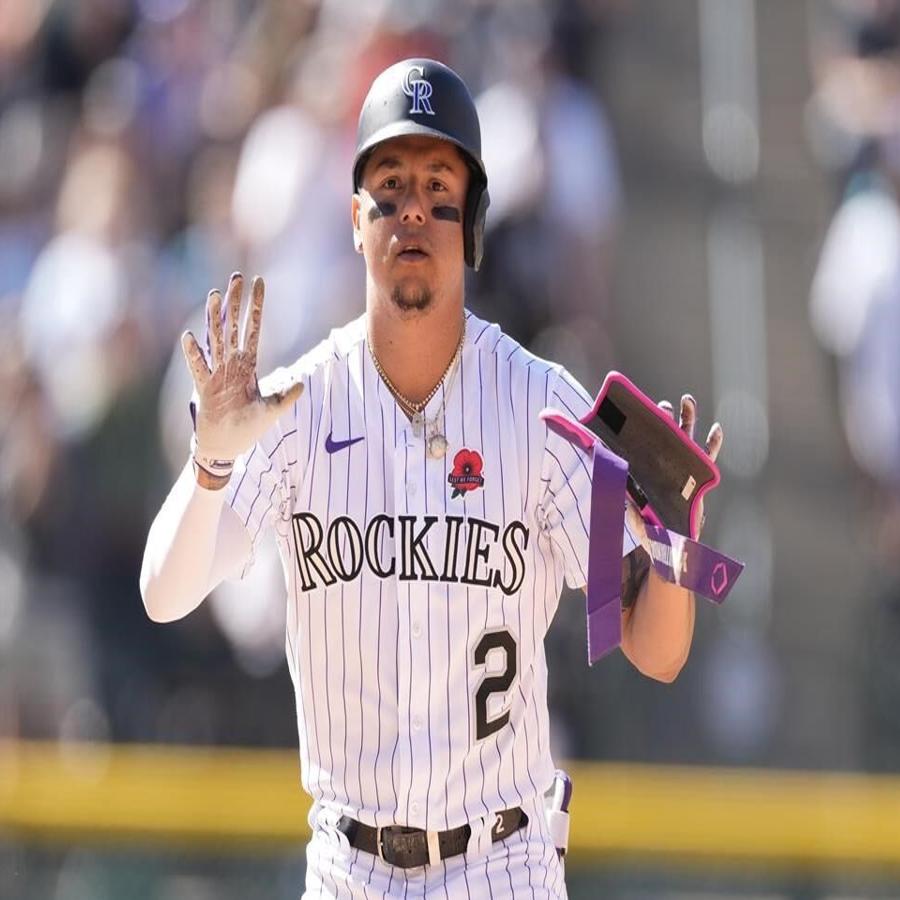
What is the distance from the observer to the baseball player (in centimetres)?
405

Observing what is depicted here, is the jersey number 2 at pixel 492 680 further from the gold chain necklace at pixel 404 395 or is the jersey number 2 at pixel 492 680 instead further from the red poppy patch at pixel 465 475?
the gold chain necklace at pixel 404 395

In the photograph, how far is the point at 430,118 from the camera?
13.4 ft

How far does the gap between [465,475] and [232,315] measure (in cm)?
61

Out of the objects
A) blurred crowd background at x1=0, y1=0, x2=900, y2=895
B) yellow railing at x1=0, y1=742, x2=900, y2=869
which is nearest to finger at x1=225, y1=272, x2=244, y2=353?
yellow railing at x1=0, y1=742, x2=900, y2=869

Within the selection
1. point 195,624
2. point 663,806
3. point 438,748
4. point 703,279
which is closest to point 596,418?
point 438,748

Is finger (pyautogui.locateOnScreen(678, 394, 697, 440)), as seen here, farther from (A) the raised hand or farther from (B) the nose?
(A) the raised hand

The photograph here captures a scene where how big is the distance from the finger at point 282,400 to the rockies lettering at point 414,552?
373 millimetres

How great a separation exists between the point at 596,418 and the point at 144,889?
11.9ft

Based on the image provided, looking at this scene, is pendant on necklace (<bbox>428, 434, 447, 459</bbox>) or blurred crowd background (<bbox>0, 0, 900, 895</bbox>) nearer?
pendant on necklace (<bbox>428, 434, 447, 459</bbox>)

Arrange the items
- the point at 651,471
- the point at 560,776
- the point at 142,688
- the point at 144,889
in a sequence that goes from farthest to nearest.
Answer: the point at 142,688 → the point at 144,889 → the point at 560,776 → the point at 651,471

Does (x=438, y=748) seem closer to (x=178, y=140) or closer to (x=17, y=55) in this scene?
(x=178, y=140)

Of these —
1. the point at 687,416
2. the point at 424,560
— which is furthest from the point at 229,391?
the point at 687,416

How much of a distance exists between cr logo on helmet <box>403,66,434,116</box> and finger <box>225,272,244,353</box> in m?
0.55

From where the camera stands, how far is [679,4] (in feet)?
30.0
